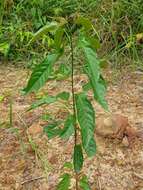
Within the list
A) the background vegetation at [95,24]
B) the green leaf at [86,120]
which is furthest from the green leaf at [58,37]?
the background vegetation at [95,24]

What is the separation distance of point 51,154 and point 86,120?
0.80 meters

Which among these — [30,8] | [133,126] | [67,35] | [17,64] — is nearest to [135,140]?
[133,126]

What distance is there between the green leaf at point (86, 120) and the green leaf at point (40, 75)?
5.7 inches

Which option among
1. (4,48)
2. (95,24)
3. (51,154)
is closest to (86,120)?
(51,154)

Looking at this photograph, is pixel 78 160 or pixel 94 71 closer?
pixel 94 71

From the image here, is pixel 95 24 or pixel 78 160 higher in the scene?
pixel 95 24

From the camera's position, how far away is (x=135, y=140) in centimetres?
230

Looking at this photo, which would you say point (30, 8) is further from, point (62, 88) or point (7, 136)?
point (7, 136)

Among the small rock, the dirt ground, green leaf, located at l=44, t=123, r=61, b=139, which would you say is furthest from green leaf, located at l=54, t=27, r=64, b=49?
the small rock

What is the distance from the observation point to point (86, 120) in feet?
4.80

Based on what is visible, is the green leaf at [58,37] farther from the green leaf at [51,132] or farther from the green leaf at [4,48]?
the green leaf at [4,48]

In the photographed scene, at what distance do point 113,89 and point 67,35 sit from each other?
4.57 ft

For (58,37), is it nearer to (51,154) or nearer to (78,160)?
(78,160)

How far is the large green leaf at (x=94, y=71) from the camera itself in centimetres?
134
